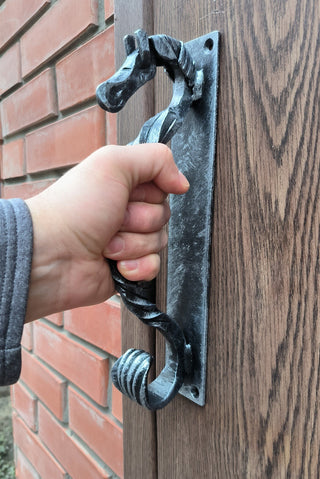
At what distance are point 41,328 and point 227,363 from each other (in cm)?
53

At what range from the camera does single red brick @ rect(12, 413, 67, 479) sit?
2.53 ft

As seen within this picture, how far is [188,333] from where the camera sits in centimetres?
41

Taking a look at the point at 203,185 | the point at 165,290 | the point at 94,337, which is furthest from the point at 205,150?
the point at 94,337

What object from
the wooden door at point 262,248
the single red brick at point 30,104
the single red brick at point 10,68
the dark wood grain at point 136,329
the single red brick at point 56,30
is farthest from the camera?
the single red brick at point 10,68

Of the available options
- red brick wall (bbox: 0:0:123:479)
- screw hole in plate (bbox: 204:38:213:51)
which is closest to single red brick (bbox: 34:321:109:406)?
red brick wall (bbox: 0:0:123:479)

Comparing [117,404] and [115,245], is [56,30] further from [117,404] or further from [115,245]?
[117,404]

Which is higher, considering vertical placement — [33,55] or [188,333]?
[33,55]

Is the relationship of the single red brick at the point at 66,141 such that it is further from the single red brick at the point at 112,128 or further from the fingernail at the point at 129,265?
the fingernail at the point at 129,265

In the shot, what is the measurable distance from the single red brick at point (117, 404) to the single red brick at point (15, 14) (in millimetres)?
628

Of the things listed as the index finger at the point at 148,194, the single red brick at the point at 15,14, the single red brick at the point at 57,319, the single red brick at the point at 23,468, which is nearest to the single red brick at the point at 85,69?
the single red brick at the point at 15,14

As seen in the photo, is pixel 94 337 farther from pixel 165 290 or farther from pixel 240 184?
pixel 240 184

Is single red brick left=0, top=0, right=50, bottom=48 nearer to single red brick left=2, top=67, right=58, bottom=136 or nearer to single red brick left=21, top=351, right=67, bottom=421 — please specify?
single red brick left=2, top=67, right=58, bottom=136

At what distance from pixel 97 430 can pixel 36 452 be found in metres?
0.28

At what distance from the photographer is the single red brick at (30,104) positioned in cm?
70
